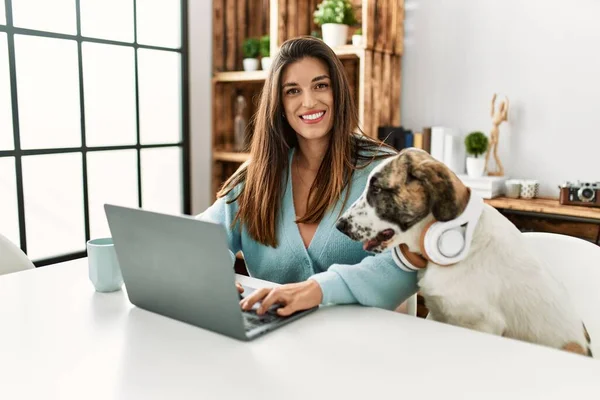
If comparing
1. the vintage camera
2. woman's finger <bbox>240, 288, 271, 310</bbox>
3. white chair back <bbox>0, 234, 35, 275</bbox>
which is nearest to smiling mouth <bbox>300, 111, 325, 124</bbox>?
woman's finger <bbox>240, 288, 271, 310</bbox>

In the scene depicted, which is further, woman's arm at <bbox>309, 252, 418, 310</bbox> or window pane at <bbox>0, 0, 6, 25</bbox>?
window pane at <bbox>0, 0, 6, 25</bbox>

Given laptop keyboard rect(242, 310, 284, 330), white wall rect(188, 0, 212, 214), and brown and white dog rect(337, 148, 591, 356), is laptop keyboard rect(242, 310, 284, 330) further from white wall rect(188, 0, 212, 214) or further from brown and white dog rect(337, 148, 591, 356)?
white wall rect(188, 0, 212, 214)

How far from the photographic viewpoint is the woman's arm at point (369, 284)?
3.78 ft

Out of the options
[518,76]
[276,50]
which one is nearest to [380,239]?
→ [518,76]

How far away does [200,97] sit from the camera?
346 centimetres

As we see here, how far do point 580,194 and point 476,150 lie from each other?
53 cm

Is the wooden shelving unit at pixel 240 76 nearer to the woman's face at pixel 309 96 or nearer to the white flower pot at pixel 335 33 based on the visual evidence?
the white flower pot at pixel 335 33

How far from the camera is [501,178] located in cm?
276

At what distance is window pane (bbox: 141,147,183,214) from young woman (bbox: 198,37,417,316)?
174 cm

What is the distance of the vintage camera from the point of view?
2.41m

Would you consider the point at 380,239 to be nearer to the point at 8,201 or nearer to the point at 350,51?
the point at 350,51

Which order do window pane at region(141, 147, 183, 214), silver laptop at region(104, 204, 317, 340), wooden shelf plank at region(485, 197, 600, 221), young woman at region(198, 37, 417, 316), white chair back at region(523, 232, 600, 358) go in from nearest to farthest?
silver laptop at region(104, 204, 317, 340)
white chair back at region(523, 232, 600, 358)
young woman at region(198, 37, 417, 316)
wooden shelf plank at region(485, 197, 600, 221)
window pane at region(141, 147, 183, 214)

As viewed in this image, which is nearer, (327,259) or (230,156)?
(327,259)

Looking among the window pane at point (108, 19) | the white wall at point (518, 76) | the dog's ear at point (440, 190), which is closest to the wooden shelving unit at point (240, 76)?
the window pane at point (108, 19)
